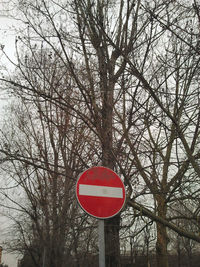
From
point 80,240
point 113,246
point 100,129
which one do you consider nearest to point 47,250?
point 80,240

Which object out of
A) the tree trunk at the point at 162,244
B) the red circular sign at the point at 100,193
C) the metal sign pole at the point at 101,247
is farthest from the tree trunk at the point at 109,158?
the tree trunk at the point at 162,244

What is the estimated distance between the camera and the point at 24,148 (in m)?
9.65

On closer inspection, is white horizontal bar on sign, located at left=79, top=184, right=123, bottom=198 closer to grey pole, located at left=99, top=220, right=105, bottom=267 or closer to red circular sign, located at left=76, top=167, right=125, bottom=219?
red circular sign, located at left=76, top=167, right=125, bottom=219

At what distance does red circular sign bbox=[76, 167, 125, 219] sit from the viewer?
262 cm

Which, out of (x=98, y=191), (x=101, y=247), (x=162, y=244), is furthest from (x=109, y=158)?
(x=162, y=244)

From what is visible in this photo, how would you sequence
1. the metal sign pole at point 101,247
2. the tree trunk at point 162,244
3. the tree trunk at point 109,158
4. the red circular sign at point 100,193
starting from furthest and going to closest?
the tree trunk at point 162,244
the tree trunk at point 109,158
the red circular sign at point 100,193
the metal sign pole at point 101,247

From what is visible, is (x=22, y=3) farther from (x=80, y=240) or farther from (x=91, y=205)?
(x=80, y=240)

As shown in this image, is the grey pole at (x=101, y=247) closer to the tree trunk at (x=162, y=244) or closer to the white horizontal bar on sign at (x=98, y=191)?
the white horizontal bar on sign at (x=98, y=191)

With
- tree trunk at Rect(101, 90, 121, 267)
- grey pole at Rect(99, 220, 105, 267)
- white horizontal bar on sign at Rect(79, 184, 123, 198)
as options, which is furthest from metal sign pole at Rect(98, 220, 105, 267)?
tree trunk at Rect(101, 90, 121, 267)

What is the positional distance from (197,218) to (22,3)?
5.19 m

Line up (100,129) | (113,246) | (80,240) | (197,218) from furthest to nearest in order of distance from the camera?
(80,240) → (197,218) → (113,246) → (100,129)

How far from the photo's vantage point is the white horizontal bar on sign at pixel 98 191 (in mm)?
2686

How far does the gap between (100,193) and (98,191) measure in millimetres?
29

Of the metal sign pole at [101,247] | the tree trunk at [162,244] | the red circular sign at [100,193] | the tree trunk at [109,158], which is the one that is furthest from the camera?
the tree trunk at [162,244]
